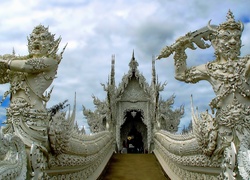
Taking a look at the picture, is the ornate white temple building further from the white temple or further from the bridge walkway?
the white temple

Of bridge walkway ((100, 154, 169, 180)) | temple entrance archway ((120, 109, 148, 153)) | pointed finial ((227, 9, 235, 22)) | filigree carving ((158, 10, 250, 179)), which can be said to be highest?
pointed finial ((227, 9, 235, 22))

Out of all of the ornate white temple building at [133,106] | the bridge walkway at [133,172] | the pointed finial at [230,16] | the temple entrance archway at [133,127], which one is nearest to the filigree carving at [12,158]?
the pointed finial at [230,16]

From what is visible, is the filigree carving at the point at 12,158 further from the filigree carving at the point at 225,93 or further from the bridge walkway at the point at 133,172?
the bridge walkway at the point at 133,172

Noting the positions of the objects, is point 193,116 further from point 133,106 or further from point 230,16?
point 133,106

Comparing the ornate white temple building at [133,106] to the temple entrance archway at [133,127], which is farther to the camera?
the temple entrance archway at [133,127]

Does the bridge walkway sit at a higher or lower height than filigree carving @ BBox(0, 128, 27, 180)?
lower

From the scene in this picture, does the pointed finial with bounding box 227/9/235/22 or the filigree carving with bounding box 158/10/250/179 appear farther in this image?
the pointed finial with bounding box 227/9/235/22

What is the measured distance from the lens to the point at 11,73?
10.6 feet

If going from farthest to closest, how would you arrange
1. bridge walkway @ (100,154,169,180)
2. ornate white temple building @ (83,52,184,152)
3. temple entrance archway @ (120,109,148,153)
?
temple entrance archway @ (120,109,148,153) < ornate white temple building @ (83,52,184,152) < bridge walkway @ (100,154,169,180)

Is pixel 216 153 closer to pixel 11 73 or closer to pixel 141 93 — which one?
pixel 11 73

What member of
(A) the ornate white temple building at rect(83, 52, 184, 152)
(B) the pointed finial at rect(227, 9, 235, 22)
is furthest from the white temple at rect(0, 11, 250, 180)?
(A) the ornate white temple building at rect(83, 52, 184, 152)

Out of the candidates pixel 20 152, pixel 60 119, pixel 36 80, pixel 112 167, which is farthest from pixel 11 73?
pixel 112 167

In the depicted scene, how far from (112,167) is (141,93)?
651cm

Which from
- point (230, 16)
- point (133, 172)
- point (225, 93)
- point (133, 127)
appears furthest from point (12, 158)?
point (133, 127)
